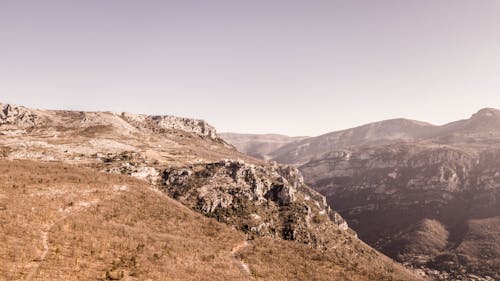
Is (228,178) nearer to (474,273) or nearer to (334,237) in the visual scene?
(334,237)

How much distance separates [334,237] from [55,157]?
9695 centimetres

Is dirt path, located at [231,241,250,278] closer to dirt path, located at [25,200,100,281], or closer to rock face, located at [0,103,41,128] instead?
dirt path, located at [25,200,100,281]

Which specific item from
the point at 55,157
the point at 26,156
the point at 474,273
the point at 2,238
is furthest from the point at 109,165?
the point at 474,273

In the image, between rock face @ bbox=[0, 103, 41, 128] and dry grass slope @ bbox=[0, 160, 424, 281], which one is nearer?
dry grass slope @ bbox=[0, 160, 424, 281]

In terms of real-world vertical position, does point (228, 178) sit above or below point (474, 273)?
above

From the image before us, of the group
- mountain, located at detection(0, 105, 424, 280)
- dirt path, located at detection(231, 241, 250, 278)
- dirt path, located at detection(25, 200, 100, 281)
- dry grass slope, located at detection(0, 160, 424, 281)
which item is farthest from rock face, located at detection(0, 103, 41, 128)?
dirt path, located at detection(231, 241, 250, 278)

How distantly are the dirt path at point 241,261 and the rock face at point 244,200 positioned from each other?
29.4 metres

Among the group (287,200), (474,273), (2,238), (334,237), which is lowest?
(474,273)

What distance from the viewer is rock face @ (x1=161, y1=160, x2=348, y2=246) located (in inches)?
3388

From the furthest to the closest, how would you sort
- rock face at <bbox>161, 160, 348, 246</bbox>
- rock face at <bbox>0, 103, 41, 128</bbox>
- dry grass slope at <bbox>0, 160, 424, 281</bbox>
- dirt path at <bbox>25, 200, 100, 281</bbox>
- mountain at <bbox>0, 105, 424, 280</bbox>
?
rock face at <bbox>0, 103, 41, 128</bbox>, rock face at <bbox>161, 160, 348, 246</bbox>, mountain at <bbox>0, 105, 424, 280</bbox>, dry grass slope at <bbox>0, 160, 424, 281</bbox>, dirt path at <bbox>25, 200, 100, 281</bbox>

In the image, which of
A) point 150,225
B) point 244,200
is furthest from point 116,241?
point 244,200

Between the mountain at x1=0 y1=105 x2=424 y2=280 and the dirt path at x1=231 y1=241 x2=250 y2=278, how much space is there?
187mm

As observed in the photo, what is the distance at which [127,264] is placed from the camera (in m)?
31.9

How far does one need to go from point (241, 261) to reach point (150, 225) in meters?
15.8
